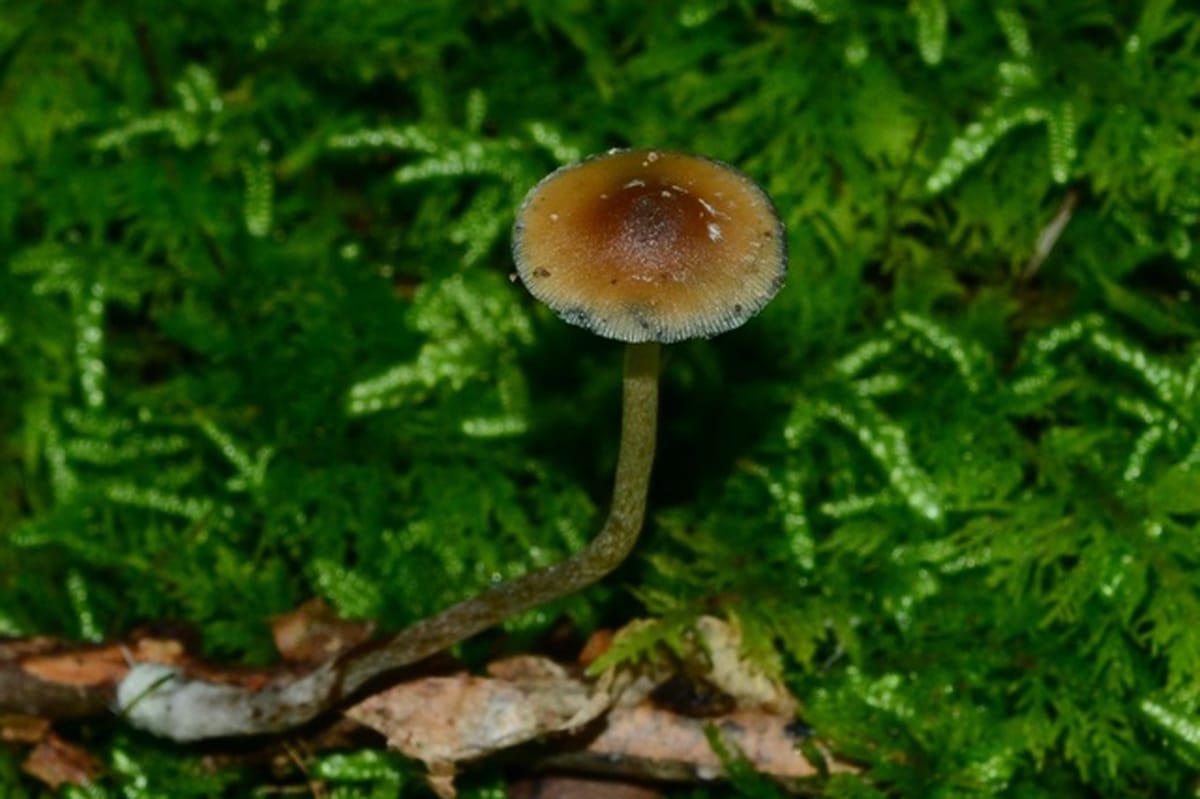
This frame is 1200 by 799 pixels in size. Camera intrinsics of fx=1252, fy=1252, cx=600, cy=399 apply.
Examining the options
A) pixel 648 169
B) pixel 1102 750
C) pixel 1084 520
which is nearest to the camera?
pixel 648 169

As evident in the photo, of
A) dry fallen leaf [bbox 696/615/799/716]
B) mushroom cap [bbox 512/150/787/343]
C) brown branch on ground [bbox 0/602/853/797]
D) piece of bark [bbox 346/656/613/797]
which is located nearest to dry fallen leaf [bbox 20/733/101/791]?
brown branch on ground [bbox 0/602/853/797]

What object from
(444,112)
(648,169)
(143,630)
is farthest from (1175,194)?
Result: (143,630)

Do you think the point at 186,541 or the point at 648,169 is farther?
the point at 186,541

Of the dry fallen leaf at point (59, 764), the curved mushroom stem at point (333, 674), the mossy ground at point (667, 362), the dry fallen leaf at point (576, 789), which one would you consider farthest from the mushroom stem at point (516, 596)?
the dry fallen leaf at point (59, 764)

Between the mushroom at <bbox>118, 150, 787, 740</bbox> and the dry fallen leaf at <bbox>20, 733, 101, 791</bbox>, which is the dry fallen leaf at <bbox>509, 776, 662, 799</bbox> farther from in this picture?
the dry fallen leaf at <bbox>20, 733, 101, 791</bbox>

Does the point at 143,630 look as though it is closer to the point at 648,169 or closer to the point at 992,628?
the point at 648,169

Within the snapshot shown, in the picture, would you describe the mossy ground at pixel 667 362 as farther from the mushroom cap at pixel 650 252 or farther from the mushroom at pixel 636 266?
the mushroom cap at pixel 650 252
